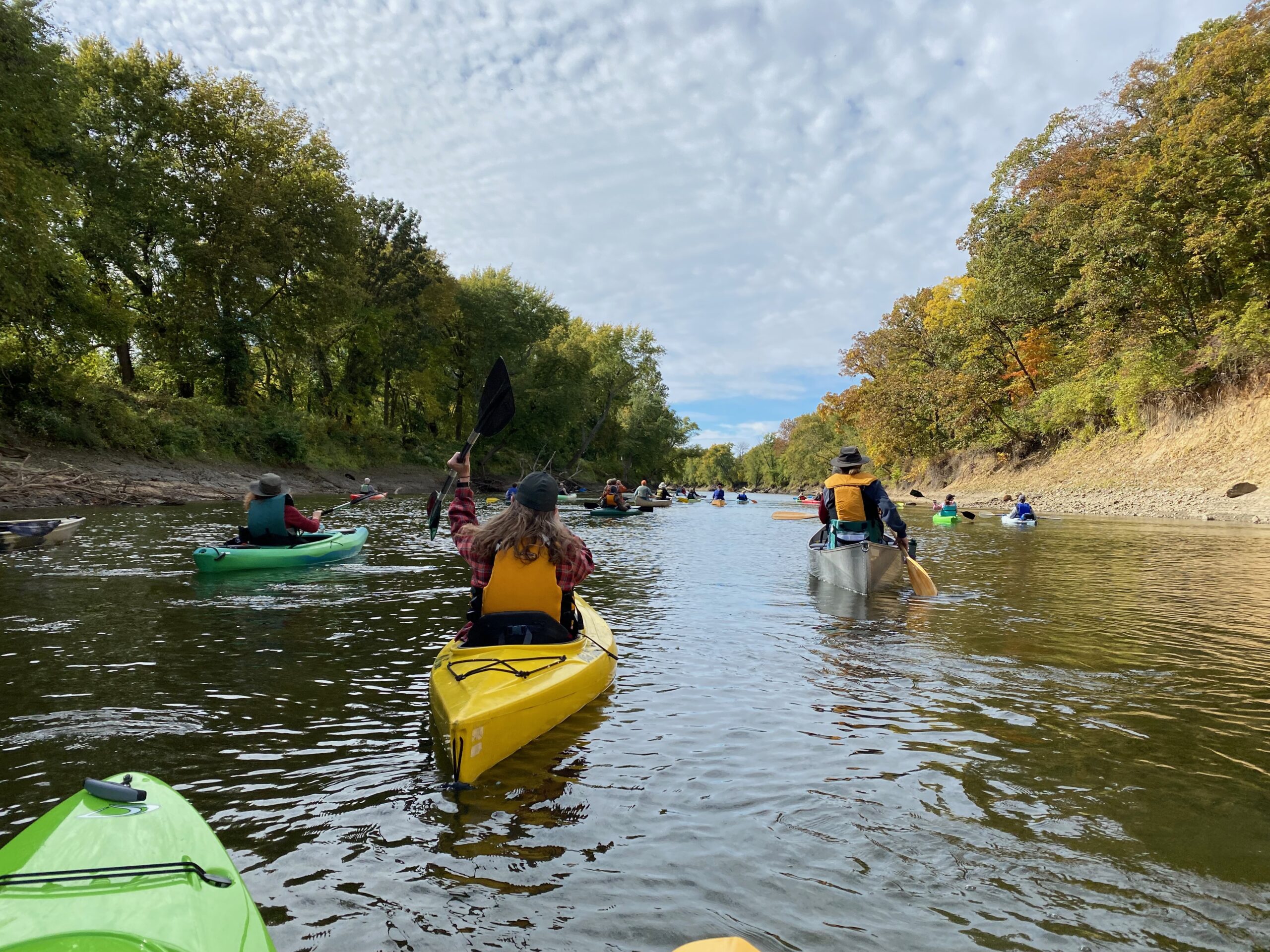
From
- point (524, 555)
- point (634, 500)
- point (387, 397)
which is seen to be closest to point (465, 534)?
point (524, 555)

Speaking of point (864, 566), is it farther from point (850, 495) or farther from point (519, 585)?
point (519, 585)

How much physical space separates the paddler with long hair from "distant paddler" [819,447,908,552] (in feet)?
18.7

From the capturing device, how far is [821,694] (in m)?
5.30

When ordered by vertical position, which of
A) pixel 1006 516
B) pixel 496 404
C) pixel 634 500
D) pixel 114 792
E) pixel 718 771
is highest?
pixel 496 404

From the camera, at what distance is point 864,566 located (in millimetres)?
9391

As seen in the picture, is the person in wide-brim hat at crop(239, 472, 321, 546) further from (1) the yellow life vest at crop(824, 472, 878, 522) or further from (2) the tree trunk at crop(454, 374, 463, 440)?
(2) the tree trunk at crop(454, 374, 463, 440)

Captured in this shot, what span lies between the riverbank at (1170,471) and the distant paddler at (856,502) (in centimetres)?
1798

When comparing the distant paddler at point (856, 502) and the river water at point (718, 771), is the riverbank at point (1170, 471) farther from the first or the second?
the river water at point (718, 771)

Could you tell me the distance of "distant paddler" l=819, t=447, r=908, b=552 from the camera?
970 centimetres

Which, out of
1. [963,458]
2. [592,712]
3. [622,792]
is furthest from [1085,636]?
[963,458]

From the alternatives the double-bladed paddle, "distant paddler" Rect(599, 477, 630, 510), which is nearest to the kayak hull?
the double-bladed paddle

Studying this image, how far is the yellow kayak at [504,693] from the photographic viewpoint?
3.65 meters

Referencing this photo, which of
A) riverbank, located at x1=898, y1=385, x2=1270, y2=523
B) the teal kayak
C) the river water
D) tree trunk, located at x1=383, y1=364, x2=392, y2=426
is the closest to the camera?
the river water

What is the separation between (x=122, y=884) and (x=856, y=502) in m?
9.19
